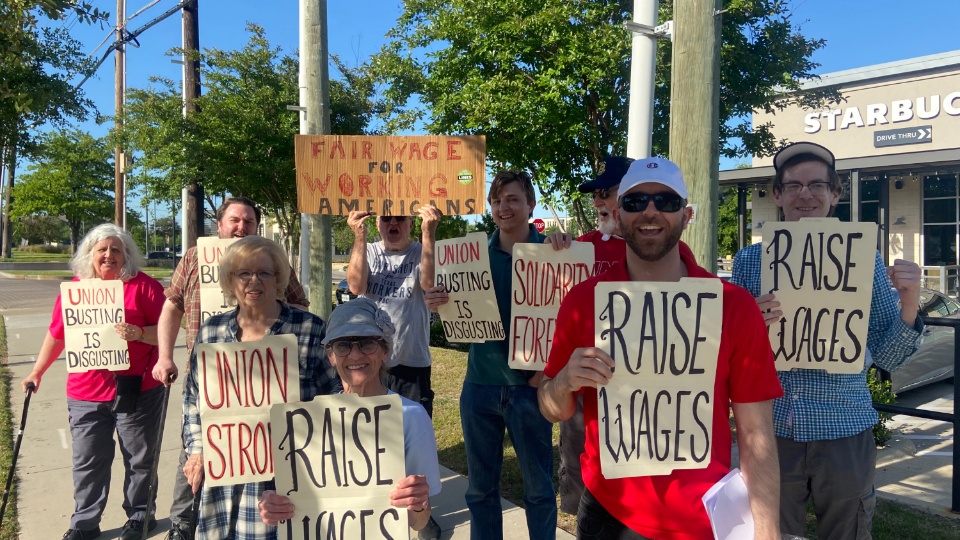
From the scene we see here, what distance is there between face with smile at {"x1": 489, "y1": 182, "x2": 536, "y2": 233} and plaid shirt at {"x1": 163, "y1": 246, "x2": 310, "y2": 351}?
3.69 feet

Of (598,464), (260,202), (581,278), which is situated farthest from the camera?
(260,202)

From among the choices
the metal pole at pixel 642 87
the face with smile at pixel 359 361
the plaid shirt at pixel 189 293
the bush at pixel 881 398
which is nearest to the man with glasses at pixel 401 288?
the plaid shirt at pixel 189 293

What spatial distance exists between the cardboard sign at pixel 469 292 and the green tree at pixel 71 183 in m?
47.7

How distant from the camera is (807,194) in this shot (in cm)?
263

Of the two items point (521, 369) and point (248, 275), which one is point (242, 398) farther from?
point (521, 369)

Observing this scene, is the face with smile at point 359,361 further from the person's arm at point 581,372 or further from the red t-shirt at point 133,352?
the red t-shirt at point 133,352

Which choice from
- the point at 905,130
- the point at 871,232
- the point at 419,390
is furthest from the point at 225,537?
the point at 905,130

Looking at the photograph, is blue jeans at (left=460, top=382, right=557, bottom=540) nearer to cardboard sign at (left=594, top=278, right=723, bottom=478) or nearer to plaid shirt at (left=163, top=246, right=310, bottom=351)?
plaid shirt at (left=163, top=246, right=310, bottom=351)

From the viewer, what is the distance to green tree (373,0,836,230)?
31.2ft

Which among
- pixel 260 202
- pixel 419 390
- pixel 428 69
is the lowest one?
pixel 419 390

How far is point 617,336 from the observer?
1.91m

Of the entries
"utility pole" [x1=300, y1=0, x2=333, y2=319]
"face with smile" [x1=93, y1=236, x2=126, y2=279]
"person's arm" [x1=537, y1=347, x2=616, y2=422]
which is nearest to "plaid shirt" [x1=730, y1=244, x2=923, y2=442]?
"person's arm" [x1=537, y1=347, x2=616, y2=422]

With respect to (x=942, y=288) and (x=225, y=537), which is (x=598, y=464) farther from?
(x=942, y=288)

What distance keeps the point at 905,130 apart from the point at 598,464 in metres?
24.5
